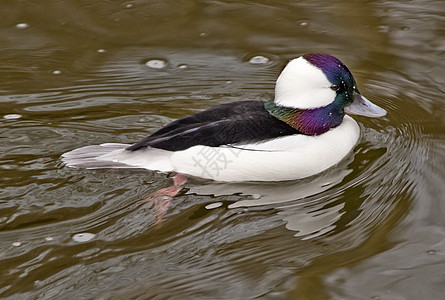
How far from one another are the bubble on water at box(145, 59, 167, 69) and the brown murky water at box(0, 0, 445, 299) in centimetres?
2

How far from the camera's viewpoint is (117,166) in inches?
203

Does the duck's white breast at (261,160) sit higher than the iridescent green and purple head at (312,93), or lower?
lower

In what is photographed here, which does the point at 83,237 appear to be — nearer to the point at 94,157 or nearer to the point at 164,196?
the point at 164,196

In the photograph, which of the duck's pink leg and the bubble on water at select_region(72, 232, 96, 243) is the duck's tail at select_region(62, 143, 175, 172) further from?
the bubble on water at select_region(72, 232, 96, 243)

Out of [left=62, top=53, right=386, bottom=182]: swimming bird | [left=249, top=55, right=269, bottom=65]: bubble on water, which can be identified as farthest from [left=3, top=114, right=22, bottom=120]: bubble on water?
[left=249, top=55, right=269, bottom=65]: bubble on water

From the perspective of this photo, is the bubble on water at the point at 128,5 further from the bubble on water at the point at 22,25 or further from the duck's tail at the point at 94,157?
the duck's tail at the point at 94,157

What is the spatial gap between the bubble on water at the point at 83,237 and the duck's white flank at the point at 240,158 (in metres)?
0.71

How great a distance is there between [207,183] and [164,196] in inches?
13.0

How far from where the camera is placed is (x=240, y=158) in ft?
16.4

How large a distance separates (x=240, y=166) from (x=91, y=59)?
7.67ft

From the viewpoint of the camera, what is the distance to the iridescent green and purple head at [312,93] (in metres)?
5.02

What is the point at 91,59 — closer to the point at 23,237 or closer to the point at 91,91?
the point at 91,91

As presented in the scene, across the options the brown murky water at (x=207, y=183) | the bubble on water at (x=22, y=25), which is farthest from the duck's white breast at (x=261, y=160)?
the bubble on water at (x=22, y=25)

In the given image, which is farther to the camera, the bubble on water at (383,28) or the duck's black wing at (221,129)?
the bubble on water at (383,28)
